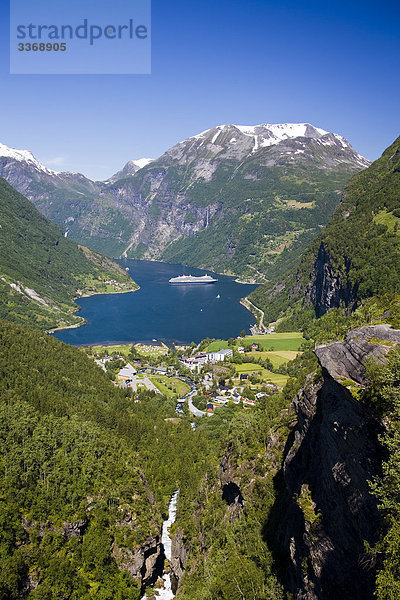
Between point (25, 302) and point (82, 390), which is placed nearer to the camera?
point (82, 390)

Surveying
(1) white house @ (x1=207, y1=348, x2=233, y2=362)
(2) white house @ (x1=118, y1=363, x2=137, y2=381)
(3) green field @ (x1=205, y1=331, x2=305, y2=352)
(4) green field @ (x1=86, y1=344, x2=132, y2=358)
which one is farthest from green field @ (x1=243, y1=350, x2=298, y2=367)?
(4) green field @ (x1=86, y1=344, x2=132, y2=358)

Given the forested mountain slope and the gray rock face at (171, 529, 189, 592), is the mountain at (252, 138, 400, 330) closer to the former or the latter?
the forested mountain slope

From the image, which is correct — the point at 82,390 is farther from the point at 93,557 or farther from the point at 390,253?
the point at 390,253

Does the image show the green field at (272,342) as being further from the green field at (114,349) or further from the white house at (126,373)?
the white house at (126,373)

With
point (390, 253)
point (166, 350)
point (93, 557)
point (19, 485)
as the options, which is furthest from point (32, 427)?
point (390, 253)

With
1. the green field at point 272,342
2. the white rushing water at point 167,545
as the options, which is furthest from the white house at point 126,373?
the white rushing water at point 167,545

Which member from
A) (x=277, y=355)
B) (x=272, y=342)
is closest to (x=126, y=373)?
(x=277, y=355)
